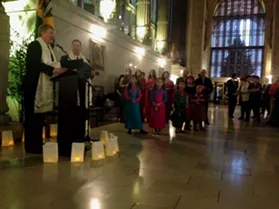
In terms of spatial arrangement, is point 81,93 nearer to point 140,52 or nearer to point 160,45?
point 140,52

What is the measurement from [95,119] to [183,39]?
15.1 m

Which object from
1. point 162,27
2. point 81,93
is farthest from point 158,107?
point 162,27

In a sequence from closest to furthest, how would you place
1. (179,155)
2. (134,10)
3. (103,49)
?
(179,155), (103,49), (134,10)

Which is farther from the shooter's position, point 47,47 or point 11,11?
point 11,11

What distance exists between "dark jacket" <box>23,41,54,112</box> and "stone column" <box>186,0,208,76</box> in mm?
19116

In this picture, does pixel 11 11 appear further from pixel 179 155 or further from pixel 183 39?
pixel 183 39

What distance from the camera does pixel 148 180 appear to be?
10.2ft

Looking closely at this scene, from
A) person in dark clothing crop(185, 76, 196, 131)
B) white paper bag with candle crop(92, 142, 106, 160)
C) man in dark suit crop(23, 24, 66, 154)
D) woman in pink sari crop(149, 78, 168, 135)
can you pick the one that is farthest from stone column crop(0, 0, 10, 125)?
person in dark clothing crop(185, 76, 196, 131)

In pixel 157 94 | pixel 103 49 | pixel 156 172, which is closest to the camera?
pixel 156 172

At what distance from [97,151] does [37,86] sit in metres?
1.14

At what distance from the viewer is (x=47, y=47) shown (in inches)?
162

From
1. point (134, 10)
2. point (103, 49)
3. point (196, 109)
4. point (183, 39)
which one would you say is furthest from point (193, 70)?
point (196, 109)

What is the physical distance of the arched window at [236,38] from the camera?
83.1 ft

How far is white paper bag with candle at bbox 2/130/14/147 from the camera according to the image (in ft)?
14.9
